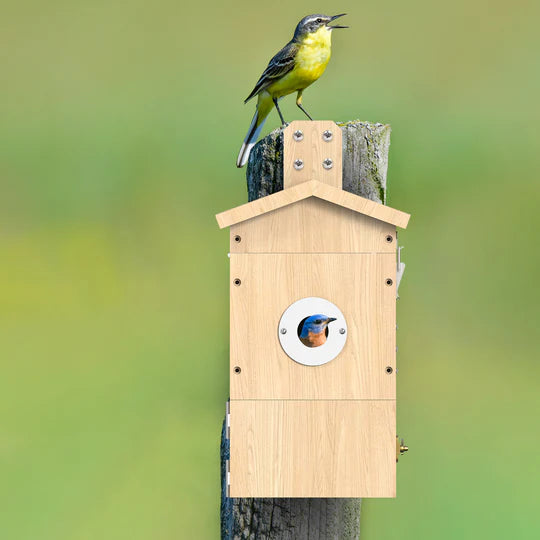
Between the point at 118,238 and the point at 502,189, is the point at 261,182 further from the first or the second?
the point at 502,189

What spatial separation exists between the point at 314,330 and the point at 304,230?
297 millimetres

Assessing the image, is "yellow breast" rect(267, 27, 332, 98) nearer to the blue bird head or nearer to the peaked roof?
the peaked roof

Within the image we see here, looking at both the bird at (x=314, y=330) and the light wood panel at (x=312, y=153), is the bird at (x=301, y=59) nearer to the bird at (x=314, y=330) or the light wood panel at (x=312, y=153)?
the light wood panel at (x=312, y=153)

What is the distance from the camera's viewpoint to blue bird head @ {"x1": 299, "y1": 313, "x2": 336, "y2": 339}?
239 centimetres

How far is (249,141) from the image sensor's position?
3.07m

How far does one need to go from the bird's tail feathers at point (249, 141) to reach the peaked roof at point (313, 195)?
2.06 ft

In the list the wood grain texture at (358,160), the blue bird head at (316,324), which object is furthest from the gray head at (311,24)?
the blue bird head at (316,324)

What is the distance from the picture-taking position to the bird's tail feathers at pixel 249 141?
299 cm

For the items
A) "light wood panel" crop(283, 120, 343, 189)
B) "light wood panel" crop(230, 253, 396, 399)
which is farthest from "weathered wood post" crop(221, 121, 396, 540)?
"light wood panel" crop(230, 253, 396, 399)

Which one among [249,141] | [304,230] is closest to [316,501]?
[304,230]

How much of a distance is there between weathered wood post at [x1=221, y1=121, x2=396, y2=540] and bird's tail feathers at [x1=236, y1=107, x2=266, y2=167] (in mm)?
365

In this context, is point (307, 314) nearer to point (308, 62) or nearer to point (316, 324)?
point (316, 324)

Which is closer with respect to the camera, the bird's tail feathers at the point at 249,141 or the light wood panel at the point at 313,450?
the light wood panel at the point at 313,450

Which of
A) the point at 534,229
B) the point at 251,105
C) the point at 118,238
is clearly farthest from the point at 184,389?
the point at 534,229
